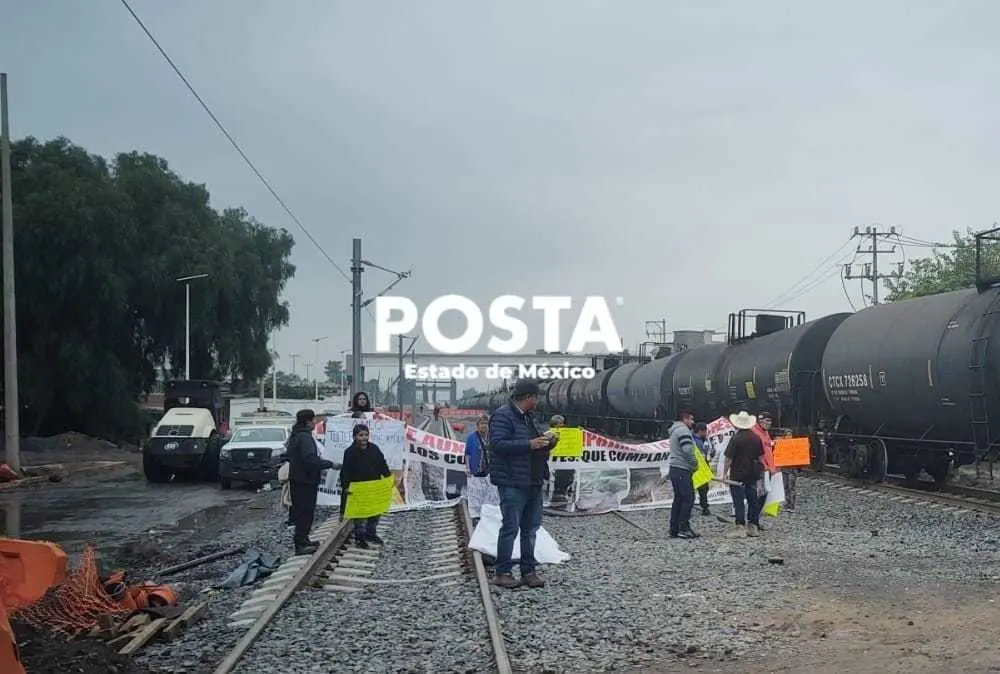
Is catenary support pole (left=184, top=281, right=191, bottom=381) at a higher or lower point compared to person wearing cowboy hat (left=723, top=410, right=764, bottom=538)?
higher

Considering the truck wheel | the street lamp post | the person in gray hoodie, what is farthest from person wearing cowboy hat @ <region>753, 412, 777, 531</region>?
the street lamp post

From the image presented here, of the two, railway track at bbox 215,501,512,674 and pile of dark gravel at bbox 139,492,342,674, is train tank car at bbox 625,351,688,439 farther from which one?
railway track at bbox 215,501,512,674

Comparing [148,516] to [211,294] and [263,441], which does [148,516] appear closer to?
[263,441]

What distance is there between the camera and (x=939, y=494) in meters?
16.5

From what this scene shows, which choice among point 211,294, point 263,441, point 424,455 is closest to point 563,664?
point 424,455

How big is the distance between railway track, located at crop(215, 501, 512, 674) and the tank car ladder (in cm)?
699

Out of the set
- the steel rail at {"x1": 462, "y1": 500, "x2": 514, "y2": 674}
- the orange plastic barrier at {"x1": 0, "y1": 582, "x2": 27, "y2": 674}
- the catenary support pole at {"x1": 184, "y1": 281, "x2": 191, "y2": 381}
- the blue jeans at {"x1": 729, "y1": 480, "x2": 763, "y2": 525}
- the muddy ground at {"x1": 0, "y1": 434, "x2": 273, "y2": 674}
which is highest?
the catenary support pole at {"x1": 184, "y1": 281, "x2": 191, "y2": 381}

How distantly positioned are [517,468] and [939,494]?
33.9 feet

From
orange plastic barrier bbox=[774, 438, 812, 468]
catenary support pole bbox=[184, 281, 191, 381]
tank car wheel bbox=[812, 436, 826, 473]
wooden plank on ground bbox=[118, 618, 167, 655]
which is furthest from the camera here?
catenary support pole bbox=[184, 281, 191, 381]

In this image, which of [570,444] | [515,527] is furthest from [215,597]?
[570,444]

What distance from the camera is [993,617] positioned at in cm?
733

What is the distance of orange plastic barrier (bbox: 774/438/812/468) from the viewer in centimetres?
1375

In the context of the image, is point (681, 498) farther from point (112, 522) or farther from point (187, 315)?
point (187, 315)

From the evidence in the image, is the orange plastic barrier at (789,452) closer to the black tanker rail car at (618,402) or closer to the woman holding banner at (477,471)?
the woman holding banner at (477,471)
